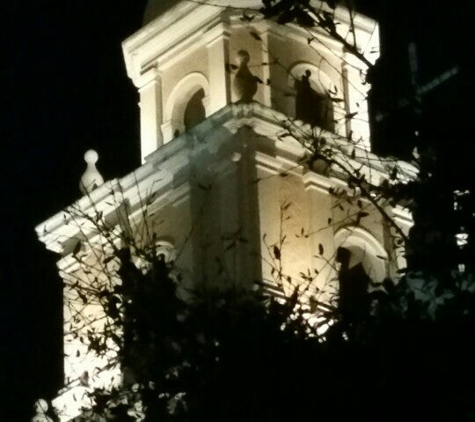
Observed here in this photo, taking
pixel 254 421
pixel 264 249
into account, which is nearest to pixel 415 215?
pixel 254 421

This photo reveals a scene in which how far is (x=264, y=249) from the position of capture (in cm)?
3161

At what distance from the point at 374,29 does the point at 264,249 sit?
13.1ft

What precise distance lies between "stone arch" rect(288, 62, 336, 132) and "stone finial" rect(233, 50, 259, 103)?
0.84 meters

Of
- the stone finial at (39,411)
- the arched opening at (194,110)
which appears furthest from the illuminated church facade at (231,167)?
the stone finial at (39,411)

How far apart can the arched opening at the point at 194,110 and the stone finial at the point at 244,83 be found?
4.58ft

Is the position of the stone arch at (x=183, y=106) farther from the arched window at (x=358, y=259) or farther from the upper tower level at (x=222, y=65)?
the arched window at (x=358, y=259)

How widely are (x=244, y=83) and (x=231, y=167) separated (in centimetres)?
123

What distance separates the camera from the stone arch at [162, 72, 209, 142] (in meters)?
33.9

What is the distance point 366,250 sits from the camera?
33281 mm

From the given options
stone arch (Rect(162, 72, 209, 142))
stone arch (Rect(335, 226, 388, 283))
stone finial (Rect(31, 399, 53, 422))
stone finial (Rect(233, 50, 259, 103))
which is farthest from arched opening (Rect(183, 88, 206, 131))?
stone finial (Rect(31, 399, 53, 422))

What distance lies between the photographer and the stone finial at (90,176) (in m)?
34.1

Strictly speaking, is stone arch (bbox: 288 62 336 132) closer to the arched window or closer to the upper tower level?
the upper tower level

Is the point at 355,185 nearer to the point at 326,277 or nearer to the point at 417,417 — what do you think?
the point at 417,417

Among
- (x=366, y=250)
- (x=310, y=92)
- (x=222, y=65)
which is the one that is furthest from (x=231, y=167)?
(x=366, y=250)
